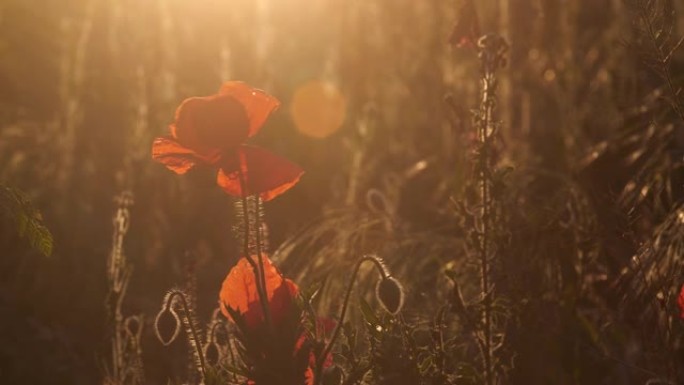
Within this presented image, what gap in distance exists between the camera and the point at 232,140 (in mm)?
1732

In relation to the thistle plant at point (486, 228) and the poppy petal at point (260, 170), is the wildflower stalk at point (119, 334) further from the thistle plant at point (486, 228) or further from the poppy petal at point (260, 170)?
the thistle plant at point (486, 228)

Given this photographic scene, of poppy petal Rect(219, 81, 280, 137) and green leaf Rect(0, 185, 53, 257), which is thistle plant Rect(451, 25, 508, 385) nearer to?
poppy petal Rect(219, 81, 280, 137)

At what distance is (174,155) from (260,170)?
0.52 feet

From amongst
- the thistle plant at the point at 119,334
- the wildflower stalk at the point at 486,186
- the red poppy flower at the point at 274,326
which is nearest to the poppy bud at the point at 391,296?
the red poppy flower at the point at 274,326

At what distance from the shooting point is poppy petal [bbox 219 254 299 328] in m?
1.70

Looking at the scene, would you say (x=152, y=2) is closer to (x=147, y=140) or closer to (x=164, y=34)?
(x=164, y=34)

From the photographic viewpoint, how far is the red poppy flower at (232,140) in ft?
5.63

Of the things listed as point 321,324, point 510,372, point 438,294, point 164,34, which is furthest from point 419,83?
point 321,324

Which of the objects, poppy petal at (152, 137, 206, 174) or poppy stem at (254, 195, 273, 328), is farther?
poppy petal at (152, 137, 206, 174)

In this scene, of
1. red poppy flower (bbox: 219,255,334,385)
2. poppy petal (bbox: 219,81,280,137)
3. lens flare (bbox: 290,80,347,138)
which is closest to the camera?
red poppy flower (bbox: 219,255,334,385)

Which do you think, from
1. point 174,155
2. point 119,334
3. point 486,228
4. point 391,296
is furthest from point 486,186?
point 119,334

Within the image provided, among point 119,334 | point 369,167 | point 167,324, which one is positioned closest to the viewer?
point 167,324

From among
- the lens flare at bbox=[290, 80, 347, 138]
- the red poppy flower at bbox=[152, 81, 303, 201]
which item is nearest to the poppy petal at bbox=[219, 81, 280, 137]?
the red poppy flower at bbox=[152, 81, 303, 201]

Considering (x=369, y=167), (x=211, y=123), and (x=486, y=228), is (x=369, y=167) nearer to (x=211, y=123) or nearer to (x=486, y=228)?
(x=486, y=228)
